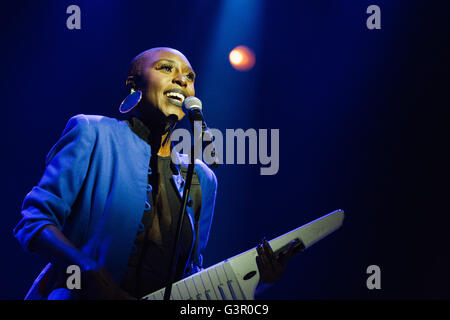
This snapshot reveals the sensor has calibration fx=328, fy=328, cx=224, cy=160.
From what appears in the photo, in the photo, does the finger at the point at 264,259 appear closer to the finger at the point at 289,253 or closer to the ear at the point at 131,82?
the finger at the point at 289,253

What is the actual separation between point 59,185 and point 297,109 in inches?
95.1

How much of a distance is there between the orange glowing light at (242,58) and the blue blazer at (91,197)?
75.9 inches

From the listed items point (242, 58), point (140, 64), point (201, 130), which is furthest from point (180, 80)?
point (242, 58)

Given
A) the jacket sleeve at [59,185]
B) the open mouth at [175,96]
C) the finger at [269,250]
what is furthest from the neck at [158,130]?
the finger at [269,250]

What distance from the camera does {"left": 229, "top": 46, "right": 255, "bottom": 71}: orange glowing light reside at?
3.41m

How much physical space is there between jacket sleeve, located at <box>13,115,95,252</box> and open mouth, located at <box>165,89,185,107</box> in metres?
0.47

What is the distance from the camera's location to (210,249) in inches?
126

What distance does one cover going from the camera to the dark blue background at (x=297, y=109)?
292 centimetres

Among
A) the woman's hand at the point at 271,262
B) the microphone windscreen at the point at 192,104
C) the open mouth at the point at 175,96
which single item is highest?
the open mouth at the point at 175,96

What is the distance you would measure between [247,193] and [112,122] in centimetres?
171

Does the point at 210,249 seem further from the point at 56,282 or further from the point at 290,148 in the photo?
the point at 56,282

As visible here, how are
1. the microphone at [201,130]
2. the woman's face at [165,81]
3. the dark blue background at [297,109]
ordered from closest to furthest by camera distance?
1. the microphone at [201,130]
2. the woman's face at [165,81]
3. the dark blue background at [297,109]

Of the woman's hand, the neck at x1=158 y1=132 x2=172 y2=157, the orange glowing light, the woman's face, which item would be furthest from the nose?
the orange glowing light
